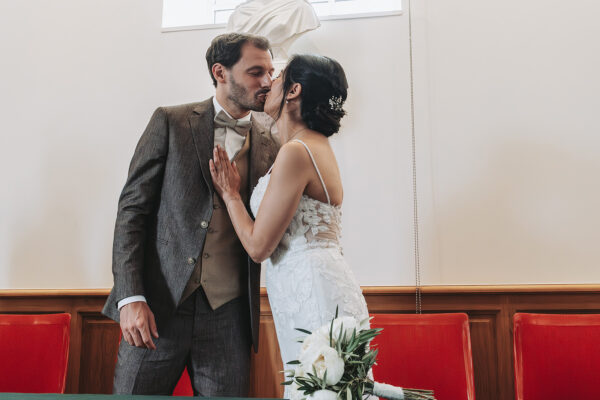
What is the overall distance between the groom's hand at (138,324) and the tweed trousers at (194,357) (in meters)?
0.07

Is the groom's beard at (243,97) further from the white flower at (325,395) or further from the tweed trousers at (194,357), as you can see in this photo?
the white flower at (325,395)

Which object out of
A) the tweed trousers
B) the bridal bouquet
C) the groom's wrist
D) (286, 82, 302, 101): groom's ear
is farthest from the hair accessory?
the bridal bouquet

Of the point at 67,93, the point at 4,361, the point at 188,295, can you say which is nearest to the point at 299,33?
the point at 67,93

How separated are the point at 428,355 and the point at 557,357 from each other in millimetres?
489

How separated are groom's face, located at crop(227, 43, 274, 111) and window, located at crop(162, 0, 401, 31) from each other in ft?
4.08

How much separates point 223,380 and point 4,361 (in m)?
1.05

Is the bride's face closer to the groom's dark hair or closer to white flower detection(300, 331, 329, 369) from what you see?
the groom's dark hair

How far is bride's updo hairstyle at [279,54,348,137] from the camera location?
1951mm

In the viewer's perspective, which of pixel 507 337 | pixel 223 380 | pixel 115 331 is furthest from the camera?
pixel 115 331

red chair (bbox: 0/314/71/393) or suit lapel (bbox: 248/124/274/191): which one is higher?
suit lapel (bbox: 248/124/274/191)

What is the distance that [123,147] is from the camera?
3.18 metres

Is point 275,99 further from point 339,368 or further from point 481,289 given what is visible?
point 481,289

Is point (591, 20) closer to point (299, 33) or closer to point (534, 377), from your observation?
point (299, 33)

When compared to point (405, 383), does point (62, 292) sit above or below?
above
